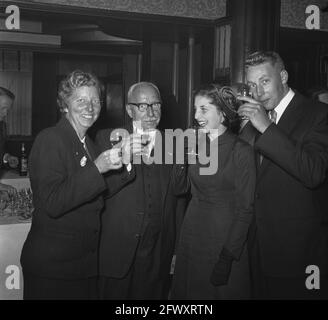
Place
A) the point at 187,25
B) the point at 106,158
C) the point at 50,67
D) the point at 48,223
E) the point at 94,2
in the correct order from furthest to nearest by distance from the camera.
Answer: the point at 50,67, the point at 187,25, the point at 94,2, the point at 48,223, the point at 106,158

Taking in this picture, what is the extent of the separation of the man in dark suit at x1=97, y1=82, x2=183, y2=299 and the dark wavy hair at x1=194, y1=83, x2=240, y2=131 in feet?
0.81

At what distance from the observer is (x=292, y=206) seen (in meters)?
1.84

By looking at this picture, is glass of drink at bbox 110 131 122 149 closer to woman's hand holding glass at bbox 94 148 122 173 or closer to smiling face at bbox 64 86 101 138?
smiling face at bbox 64 86 101 138

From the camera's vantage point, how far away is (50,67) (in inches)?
359

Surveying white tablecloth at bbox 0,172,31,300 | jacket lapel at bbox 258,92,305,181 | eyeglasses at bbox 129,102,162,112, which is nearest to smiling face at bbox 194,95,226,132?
eyeglasses at bbox 129,102,162,112

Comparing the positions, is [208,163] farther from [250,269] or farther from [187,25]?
[187,25]

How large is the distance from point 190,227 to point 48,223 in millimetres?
683

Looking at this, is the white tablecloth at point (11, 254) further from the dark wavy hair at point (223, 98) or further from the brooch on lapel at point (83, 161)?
the dark wavy hair at point (223, 98)

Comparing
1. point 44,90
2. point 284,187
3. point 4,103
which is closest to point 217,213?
point 284,187

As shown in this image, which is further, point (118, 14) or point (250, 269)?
point (118, 14)

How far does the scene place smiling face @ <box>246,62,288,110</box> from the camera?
193cm

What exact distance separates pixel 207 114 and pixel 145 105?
302mm

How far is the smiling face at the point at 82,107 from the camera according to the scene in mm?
1896

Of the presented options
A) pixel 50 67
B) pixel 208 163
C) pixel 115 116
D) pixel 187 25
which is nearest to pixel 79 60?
pixel 50 67
